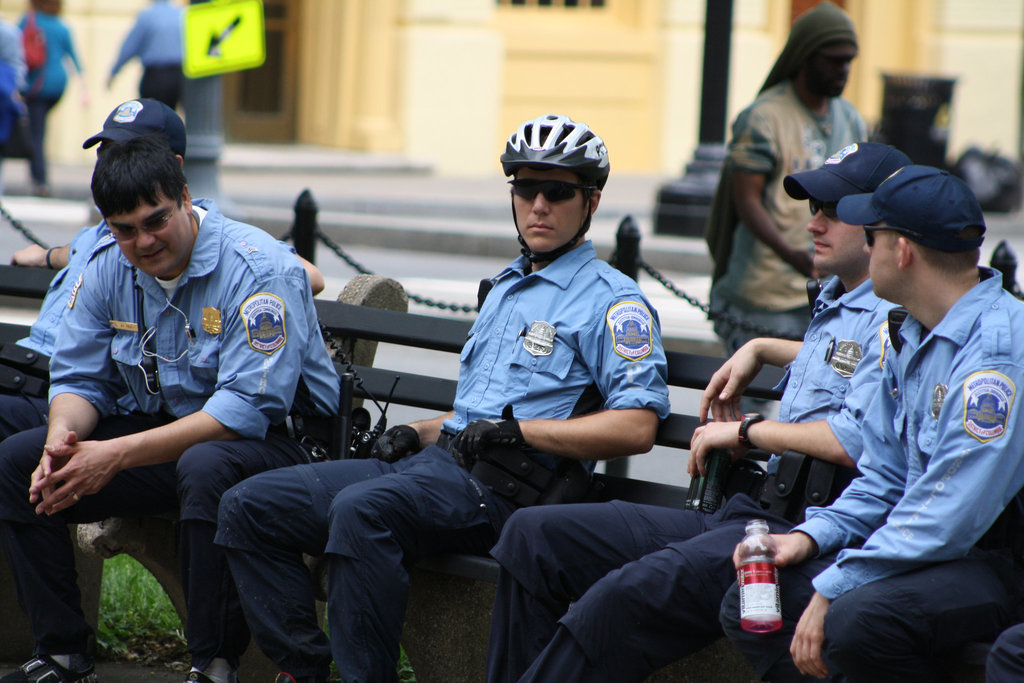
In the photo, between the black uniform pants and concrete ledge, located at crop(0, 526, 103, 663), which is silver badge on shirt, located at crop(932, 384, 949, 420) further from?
concrete ledge, located at crop(0, 526, 103, 663)

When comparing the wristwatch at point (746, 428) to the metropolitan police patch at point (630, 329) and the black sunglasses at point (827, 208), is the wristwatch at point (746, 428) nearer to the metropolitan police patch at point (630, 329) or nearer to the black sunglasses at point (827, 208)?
the metropolitan police patch at point (630, 329)

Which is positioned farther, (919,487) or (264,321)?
(264,321)

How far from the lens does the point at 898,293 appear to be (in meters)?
3.19

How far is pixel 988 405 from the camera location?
2.98 meters

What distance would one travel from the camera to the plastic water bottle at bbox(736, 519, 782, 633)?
3078 millimetres

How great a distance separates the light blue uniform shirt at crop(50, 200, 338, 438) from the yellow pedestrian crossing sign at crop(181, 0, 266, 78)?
413 centimetres

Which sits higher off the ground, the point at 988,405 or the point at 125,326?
the point at 988,405

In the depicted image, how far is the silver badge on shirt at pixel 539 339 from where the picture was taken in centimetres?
389

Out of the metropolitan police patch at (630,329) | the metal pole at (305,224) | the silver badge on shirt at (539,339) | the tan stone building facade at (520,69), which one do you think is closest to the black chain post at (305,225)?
the metal pole at (305,224)

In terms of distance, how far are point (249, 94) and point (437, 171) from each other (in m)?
3.01

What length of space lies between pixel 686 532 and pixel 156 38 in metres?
12.2

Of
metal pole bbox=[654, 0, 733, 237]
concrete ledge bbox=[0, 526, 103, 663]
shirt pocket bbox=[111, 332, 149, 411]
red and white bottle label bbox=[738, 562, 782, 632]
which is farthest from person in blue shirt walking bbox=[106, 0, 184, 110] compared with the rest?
red and white bottle label bbox=[738, 562, 782, 632]

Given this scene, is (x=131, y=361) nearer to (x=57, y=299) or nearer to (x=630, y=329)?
(x=57, y=299)

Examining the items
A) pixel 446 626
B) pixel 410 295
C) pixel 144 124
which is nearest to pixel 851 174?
pixel 446 626
